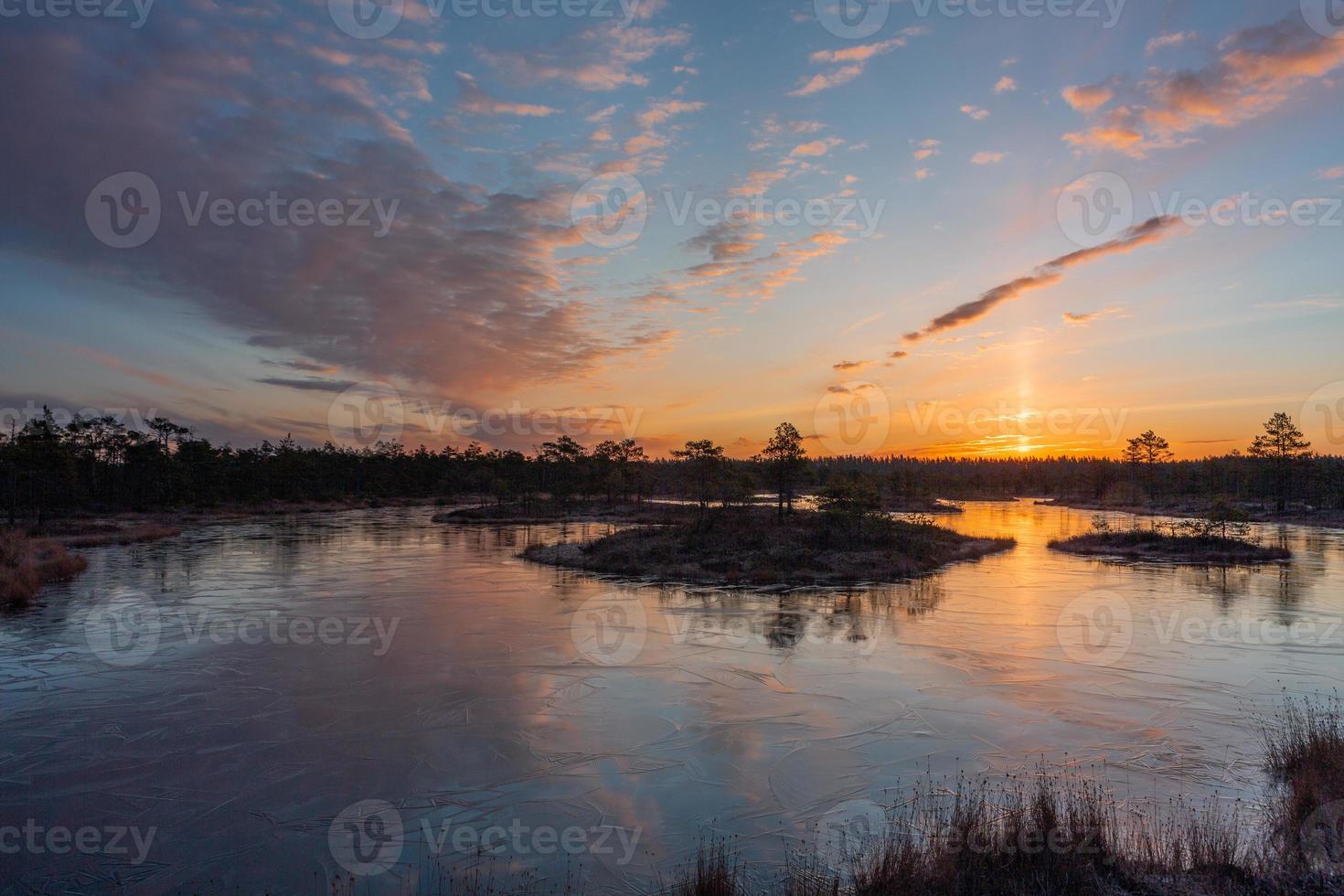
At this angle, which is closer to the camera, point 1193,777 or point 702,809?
point 702,809

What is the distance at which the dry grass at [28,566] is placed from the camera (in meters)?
29.2

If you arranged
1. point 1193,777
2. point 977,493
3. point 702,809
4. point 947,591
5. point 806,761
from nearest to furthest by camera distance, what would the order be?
point 702,809 < point 1193,777 < point 806,761 < point 947,591 < point 977,493

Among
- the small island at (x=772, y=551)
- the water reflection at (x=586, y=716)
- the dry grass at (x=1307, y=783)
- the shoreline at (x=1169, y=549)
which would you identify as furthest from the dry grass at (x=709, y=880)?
the shoreline at (x=1169, y=549)

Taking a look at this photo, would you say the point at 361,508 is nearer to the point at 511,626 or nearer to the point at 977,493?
the point at 511,626

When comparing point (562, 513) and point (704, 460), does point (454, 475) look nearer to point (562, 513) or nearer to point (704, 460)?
point (562, 513)

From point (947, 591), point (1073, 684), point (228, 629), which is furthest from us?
point (947, 591)

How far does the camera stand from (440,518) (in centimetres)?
8562

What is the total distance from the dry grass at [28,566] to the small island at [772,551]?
81.2 feet

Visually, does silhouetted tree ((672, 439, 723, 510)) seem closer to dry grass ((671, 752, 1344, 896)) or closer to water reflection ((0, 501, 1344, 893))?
water reflection ((0, 501, 1344, 893))

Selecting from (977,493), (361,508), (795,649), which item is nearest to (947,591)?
(795,649)

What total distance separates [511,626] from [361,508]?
9309 cm

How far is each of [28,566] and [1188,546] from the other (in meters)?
69.6

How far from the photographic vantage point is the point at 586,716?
15.9 m

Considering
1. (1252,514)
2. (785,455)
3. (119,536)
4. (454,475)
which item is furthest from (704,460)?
(454,475)
